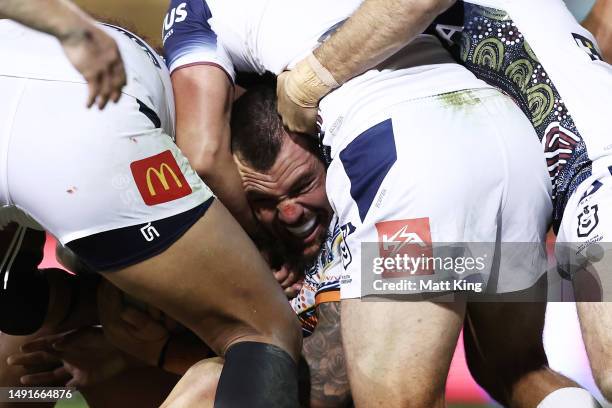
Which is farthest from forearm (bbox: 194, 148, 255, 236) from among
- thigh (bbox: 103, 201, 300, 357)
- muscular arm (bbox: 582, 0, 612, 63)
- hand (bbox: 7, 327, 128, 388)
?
muscular arm (bbox: 582, 0, 612, 63)

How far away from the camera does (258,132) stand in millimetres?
1843

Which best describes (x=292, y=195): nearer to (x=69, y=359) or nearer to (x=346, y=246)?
(x=346, y=246)

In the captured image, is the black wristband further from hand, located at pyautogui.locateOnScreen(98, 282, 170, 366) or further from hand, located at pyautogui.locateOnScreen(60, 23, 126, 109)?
hand, located at pyautogui.locateOnScreen(60, 23, 126, 109)

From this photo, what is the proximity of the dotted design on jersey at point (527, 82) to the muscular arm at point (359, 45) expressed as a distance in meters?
0.17

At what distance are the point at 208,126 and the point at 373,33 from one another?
1.34 ft

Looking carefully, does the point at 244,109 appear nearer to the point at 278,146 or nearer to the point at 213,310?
the point at 278,146

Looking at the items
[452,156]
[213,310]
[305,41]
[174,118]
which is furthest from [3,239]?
[452,156]

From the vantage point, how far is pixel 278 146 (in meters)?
1.83

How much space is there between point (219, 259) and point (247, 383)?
0.22 metres

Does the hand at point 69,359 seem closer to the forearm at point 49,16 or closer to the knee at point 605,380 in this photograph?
the forearm at point 49,16

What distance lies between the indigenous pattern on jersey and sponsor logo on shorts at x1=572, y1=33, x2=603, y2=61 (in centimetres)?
→ 56

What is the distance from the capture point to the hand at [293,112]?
1699 mm

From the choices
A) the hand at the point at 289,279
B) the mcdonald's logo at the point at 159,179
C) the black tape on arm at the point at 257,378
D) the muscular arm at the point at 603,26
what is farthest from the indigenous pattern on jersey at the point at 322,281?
the muscular arm at the point at 603,26

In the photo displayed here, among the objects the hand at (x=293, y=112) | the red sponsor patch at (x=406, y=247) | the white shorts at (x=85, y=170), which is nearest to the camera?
the white shorts at (x=85, y=170)
